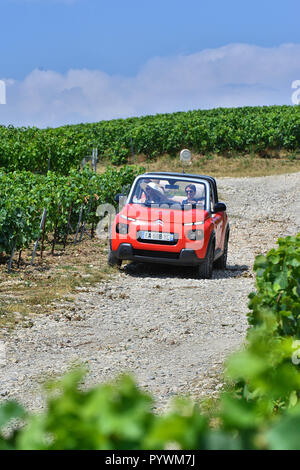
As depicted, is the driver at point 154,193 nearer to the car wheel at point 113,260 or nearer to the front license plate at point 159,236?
the front license plate at point 159,236

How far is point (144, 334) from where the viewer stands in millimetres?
8516

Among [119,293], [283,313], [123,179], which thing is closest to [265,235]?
[123,179]

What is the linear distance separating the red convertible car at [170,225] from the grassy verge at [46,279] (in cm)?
80

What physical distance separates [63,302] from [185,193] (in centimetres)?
402

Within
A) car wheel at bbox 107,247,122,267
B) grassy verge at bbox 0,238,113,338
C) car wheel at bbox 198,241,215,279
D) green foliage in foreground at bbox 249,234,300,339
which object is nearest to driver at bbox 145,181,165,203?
car wheel at bbox 107,247,122,267

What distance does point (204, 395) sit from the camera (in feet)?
20.0

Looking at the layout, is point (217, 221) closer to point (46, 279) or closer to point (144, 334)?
point (46, 279)

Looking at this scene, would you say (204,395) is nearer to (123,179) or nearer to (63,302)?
(63,302)

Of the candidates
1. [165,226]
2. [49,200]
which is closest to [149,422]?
[165,226]

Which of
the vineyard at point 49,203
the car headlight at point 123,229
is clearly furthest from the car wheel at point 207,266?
the vineyard at point 49,203

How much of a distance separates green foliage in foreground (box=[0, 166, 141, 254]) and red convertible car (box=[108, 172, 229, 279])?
1.85 m

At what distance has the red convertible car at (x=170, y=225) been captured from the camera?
39.4 ft

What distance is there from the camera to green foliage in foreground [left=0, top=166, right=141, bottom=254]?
12546 millimetres

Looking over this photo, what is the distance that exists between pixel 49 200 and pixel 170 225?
12.0ft
